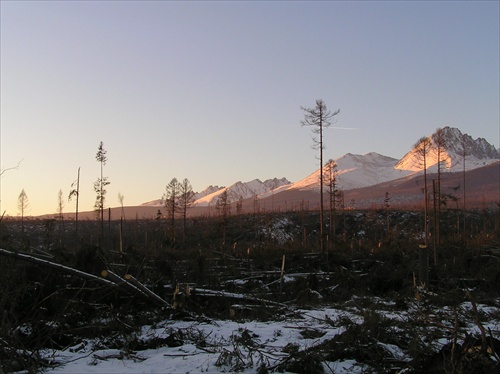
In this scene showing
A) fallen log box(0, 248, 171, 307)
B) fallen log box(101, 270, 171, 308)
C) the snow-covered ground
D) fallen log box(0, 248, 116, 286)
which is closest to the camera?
the snow-covered ground

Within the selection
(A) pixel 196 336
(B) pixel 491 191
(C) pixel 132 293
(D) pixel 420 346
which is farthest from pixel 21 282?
(B) pixel 491 191

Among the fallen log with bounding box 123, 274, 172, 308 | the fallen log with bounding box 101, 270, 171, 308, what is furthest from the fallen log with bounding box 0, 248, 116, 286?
the fallen log with bounding box 123, 274, 172, 308

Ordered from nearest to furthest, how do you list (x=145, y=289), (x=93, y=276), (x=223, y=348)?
(x=223, y=348)
(x=93, y=276)
(x=145, y=289)

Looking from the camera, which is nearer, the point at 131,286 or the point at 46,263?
the point at 46,263

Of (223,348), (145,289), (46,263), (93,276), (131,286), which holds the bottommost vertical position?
(223,348)

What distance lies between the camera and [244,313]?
11.6m

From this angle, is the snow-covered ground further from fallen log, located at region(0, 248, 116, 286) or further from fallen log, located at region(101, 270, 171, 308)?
fallen log, located at region(0, 248, 116, 286)

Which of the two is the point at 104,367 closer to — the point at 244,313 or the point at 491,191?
the point at 244,313

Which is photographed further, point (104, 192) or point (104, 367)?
point (104, 192)

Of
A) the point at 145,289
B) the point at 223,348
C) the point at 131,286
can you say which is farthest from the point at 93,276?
the point at 223,348

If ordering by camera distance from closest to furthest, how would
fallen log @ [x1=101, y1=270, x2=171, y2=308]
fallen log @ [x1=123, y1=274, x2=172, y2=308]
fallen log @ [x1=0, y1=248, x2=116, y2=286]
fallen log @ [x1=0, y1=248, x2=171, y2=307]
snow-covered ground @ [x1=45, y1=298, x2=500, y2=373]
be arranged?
snow-covered ground @ [x1=45, y1=298, x2=500, y2=373] → fallen log @ [x1=0, y1=248, x2=116, y2=286] → fallen log @ [x1=0, y1=248, x2=171, y2=307] → fallen log @ [x1=101, y1=270, x2=171, y2=308] → fallen log @ [x1=123, y1=274, x2=172, y2=308]

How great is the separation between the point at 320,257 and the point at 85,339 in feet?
57.6

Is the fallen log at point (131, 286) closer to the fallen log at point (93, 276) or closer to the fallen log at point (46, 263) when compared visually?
the fallen log at point (93, 276)

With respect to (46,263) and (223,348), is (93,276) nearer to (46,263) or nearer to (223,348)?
(46,263)
